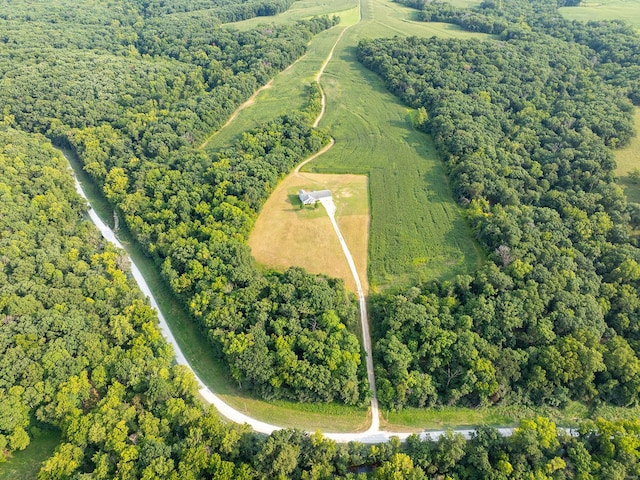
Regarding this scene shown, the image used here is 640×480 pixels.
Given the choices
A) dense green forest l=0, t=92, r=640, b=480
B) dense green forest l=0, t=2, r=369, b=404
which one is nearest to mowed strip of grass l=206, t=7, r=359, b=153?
dense green forest l=0, t=2, r=369, b=404

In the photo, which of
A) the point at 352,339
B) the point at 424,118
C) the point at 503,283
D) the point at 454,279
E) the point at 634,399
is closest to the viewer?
the point at 634,399

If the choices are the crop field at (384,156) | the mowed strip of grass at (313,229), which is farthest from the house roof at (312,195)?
the crop field at (384,156)

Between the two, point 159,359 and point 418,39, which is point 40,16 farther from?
point 159,359

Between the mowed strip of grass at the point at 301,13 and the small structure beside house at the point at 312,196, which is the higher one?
the mowed strip of grass at the point at 301,13

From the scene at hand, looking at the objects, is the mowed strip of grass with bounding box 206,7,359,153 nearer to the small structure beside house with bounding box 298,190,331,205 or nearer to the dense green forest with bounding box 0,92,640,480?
the small structure beside house with bounding box 298,190,331,205

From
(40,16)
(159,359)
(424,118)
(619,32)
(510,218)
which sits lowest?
(159,359)

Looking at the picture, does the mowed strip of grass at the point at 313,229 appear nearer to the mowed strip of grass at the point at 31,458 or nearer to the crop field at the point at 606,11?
the mowed strip of grass at the point at 31,458

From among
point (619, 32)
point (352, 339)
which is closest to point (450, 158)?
point (352, 339)
